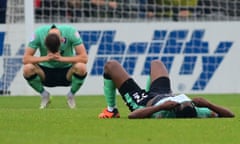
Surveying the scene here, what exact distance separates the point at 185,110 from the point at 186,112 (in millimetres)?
60

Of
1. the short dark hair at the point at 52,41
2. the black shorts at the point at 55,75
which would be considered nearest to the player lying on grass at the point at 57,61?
the black shorts at the point at 55,75

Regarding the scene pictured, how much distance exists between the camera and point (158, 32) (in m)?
19.5

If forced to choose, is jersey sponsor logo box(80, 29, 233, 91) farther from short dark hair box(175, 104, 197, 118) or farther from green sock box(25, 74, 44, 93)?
short dark hair box(175, 104, 197, 118)

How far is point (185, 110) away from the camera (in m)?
9.05

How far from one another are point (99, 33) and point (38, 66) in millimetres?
6186

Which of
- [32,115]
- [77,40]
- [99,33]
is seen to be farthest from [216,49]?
[32,115]

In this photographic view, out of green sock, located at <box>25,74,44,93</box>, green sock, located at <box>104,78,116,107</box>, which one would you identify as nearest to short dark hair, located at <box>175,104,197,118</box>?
green sock, located at <box>104,78,116,107</box>

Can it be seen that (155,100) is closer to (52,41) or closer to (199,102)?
(199,102)

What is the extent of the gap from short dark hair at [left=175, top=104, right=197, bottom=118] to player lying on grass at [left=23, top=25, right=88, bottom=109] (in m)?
3.81

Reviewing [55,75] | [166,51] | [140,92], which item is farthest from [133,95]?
[166,51]

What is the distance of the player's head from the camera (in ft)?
29.3

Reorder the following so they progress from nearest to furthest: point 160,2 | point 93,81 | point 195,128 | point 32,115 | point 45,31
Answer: point 195,128
point 32,115
point 45,31
point 93,81
point 160,2

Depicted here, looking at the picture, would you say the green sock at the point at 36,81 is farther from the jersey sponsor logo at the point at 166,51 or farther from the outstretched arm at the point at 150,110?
the jersey sponsor logo at the point at 166,51

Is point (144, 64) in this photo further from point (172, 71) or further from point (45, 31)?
point (45, 31)
